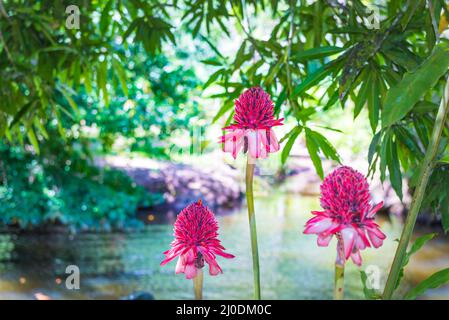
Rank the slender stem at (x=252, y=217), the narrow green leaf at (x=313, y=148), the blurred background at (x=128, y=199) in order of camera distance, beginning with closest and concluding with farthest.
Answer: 1. the slender stem at (x=252, y=217)
2. the narrow green leaf at (x=313, y=148)
3. the blurred background at (x=128, y=199)

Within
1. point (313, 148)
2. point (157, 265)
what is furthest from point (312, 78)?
point (157, 265)

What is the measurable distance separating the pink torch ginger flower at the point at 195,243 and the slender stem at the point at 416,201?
18cm

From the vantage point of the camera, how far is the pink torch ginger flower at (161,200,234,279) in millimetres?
572

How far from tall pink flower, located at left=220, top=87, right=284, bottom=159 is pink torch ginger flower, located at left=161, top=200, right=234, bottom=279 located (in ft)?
0.25

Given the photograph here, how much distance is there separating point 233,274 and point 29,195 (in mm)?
1689

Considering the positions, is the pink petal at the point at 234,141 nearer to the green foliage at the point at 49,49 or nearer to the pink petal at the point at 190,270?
the pink petal at the point at 190,270

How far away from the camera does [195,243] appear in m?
0.58

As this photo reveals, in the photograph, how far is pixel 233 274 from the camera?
14.8 feet

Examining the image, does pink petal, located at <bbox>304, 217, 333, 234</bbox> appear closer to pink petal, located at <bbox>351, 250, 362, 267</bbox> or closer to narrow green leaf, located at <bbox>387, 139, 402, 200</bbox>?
pink petal, located at <bbox>351, 250, 362, 267</bbox>

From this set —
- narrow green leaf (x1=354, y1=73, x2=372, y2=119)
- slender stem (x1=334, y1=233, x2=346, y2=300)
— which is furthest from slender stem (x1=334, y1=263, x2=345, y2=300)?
narrow green leaf (x1=354, y1=73, x2=372, y2=119)

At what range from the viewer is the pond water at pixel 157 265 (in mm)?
4055

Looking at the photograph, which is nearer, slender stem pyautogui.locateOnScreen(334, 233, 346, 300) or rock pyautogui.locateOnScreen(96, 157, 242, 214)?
slender stem pyautogui.locateOnScreen(334, 233, 346, 300)

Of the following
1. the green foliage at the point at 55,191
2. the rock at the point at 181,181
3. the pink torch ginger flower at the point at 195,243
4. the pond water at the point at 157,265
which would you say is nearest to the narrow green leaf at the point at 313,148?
the pink torch ginger flower at the point at 195,243
